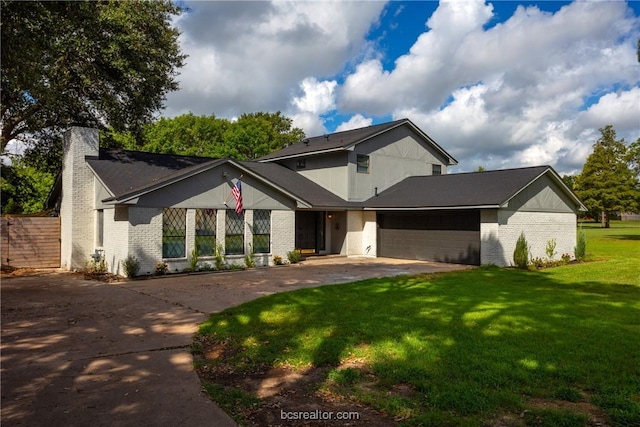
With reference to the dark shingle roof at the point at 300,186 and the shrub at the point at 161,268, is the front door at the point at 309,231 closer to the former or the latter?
the dark shingle roof at the point at 300,186

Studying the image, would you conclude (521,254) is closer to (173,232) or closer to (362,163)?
(362,163)

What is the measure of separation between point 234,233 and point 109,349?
10.8m

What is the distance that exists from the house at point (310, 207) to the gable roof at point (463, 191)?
0.07 meters

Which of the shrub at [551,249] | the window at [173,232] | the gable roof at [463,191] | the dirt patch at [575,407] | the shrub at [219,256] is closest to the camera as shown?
the dirt patch at [575,407]

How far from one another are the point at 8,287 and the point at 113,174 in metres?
5.28

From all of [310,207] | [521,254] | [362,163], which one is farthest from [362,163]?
[521,254]

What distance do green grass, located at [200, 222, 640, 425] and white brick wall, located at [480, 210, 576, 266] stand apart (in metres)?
6.08

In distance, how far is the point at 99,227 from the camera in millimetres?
16750

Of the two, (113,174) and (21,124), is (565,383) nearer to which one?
(113,174)

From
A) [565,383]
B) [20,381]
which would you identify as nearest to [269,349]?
[20,381]

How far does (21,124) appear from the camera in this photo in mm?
20469

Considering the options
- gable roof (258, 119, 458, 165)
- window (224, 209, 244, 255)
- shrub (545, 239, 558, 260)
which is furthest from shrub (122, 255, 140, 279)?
shrub (545, 239, 558, 260)

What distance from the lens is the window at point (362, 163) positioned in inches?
902

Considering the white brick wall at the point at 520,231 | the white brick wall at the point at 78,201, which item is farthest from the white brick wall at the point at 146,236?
the white brick wall at the point at 520,231
